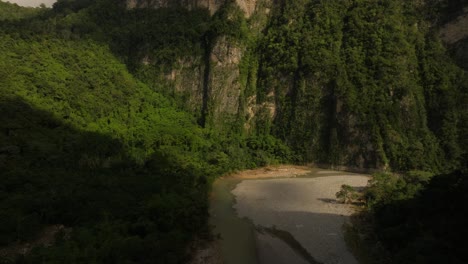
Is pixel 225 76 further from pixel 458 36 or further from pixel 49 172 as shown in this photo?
pixel 49 172

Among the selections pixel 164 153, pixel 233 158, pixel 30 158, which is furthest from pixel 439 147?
pixel 30 158

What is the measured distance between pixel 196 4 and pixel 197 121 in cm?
3358

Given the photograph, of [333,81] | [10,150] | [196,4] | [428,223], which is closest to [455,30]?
[333,81]

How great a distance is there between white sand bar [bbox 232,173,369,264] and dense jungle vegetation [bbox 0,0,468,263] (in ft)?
14.1

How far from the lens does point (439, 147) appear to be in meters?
57.8

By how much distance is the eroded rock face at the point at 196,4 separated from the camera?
8531cm

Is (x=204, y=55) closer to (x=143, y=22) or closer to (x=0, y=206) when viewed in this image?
(x=143, y=22)

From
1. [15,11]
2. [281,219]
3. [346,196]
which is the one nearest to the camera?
[281,219]

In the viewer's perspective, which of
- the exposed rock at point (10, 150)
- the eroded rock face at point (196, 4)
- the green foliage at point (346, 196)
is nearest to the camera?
the exposed rock at point (10, 150)

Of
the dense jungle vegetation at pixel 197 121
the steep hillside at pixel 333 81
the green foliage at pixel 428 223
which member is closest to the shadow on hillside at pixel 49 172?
the dense jungle vegetation at pixel 197 121

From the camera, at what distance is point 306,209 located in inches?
1574

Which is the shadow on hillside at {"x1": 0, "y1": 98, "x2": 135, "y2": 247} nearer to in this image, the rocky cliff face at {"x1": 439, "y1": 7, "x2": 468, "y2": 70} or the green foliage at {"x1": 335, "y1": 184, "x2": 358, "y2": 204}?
the green foliage at {"x1": 335, "y1": 184, "x2": 358, "y2": 204}

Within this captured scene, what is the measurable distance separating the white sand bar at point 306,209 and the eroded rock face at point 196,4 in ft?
167

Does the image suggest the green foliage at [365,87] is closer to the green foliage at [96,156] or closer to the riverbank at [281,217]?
the riverbank at [281,217]
